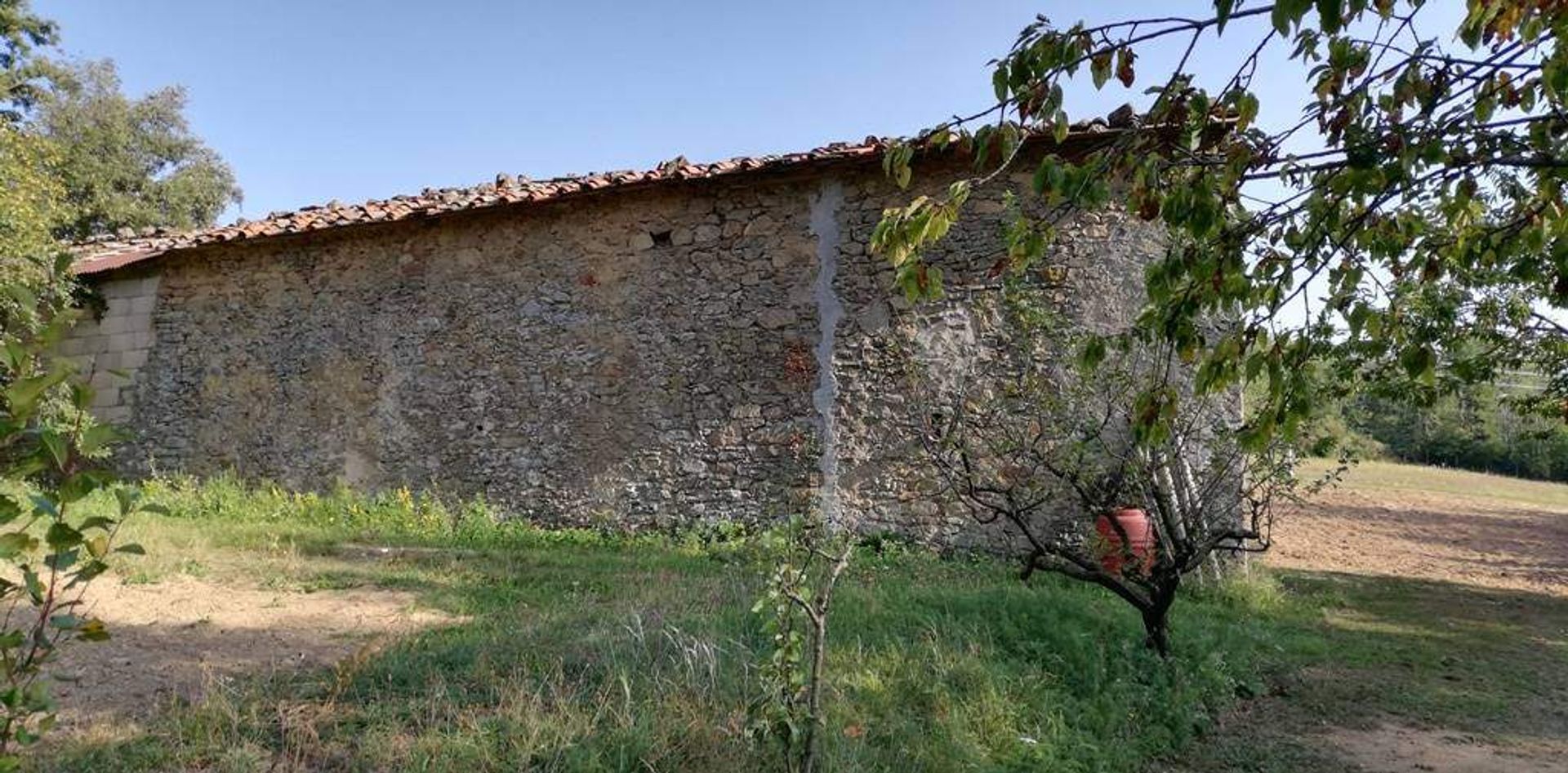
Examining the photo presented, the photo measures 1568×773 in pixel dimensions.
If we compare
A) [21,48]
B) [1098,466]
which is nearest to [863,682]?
[1098,466]

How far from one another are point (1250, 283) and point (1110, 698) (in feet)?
7.35

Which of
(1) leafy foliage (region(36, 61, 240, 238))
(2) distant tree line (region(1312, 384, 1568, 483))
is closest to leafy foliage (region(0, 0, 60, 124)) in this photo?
(1) leafy foliage (region(36, 61, 240, 238))

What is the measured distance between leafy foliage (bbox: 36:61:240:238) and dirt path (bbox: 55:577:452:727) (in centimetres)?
1488

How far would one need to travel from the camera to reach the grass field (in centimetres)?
300

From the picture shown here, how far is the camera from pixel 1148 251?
7.63 meters

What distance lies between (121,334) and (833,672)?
33.9 feet

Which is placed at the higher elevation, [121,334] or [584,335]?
[584,335]

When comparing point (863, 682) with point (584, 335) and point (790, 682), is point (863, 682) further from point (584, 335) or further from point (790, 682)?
point (584, 335)

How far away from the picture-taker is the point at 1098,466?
5688 millimetres

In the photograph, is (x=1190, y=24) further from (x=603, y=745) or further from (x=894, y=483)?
(x=894, y=483)

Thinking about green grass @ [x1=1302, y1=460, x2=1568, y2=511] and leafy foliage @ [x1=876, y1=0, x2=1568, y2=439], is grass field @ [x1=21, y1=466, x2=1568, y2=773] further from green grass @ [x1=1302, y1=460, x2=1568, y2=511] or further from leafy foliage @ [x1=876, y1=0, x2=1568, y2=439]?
green grass @ [x1=1302, y1=460, x2=1568, y2=511]

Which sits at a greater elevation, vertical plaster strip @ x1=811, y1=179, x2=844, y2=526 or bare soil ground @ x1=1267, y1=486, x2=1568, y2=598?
vertical plaster strip @ x1=811, y1=179, x2=844, y2=526

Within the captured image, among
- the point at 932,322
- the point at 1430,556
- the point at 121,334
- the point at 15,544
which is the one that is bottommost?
the point at 1430,556

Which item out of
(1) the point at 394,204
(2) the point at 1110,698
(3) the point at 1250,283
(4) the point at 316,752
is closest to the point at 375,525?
(1) the point at 394,204
